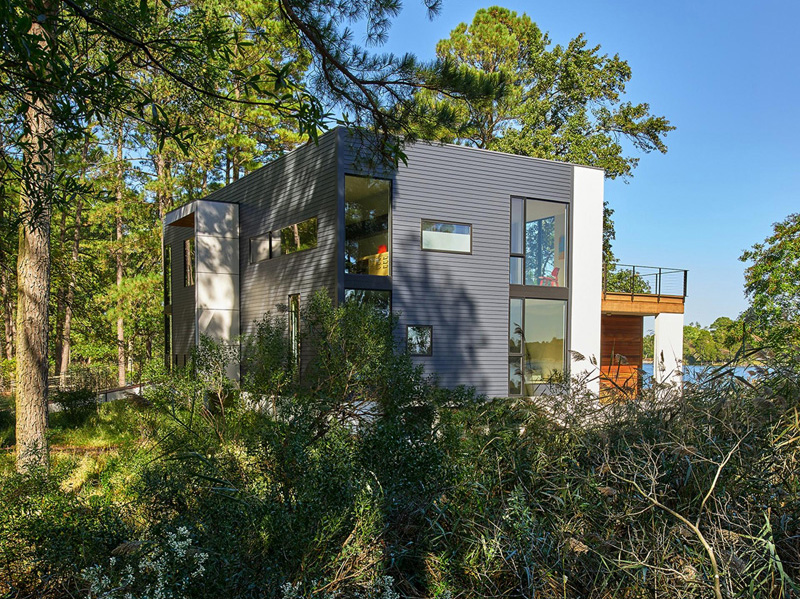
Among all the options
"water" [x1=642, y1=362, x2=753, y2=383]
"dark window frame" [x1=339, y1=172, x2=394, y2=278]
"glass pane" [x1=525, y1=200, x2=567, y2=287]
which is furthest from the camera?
"glass pane" [x1=525, y1=200, x2=567, y2=287]

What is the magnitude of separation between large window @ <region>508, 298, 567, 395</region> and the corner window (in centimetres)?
871

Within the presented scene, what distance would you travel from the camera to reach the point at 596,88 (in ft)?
66.9

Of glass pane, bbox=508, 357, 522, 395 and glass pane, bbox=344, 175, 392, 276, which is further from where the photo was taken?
glass pane, bbox=508, 357, 522, 395

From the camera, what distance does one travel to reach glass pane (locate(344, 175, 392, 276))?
11320 mm

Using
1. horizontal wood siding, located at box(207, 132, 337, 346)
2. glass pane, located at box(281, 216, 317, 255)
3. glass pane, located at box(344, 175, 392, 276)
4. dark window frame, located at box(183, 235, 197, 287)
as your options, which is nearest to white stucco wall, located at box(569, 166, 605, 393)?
glass pane, located at box(344, 175, 392, 276)

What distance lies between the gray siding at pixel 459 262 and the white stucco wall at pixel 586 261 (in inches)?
61.0

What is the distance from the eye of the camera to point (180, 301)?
52.6 feet

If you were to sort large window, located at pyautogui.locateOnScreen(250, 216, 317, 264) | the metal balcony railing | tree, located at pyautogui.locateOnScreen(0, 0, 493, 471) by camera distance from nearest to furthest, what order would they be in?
1. tree, located at pyautogui.locateOnScreen(0, 0, 493, 471)
2. large window, located at pyautogui.locateOnScreen(250, 216, 317, 264)
3. the metal balcony railing

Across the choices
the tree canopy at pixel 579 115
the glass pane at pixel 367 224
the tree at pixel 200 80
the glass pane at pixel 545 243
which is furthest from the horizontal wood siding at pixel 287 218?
the tree canopy at pixel 579 115

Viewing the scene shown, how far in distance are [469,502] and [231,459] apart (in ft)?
4.20

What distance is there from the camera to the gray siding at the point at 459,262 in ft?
38.0

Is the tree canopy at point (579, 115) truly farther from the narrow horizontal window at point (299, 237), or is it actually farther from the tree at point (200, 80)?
the tree at point (200, 80)

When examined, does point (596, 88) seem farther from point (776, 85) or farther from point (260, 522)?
point (260, 522)

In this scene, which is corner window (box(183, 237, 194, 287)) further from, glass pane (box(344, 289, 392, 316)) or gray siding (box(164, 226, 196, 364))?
glass pane (box(344, 289, 392, 316))
